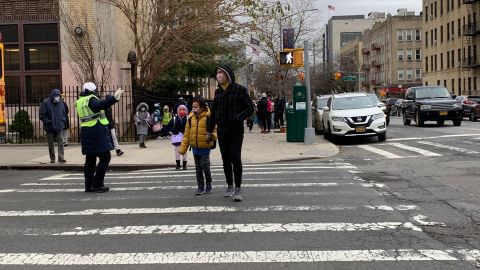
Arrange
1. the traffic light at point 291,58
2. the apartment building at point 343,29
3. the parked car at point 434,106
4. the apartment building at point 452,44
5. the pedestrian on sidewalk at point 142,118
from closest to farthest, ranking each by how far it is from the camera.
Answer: the pedestrian on sidewalk at point 142,118 → the traffic light at point 291,58 → the parked car at point 434,106 → the apartment building at point 452,44 → the apartment building at point 343,29

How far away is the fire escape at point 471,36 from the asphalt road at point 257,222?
49.6 metres

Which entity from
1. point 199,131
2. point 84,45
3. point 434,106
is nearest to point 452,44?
point 434,106

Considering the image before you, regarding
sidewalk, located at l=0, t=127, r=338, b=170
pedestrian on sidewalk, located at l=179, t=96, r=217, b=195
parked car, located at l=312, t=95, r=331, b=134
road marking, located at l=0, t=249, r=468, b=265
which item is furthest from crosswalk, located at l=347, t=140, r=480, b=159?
road marking, located at l=0, t=249, r=468, b=265

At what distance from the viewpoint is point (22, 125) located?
66.7 feet

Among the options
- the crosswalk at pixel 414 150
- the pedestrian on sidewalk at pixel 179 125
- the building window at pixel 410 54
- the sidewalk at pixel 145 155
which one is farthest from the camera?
the building window at pixel 410 54

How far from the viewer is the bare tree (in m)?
21.1

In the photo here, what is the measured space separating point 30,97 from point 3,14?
11.6 feet

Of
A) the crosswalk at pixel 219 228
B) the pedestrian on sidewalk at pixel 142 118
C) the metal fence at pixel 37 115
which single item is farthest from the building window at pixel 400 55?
the crosswalk at pixel 219 228

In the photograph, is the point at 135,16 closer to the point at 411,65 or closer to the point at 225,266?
the point at 225,266

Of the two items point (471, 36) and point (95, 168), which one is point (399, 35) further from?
point (95, 168)

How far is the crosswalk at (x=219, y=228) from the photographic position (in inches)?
203

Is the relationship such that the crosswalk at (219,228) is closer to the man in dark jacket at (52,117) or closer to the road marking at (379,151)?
the man in dark jacket at (52,117)

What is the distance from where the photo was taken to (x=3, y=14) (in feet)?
71.9

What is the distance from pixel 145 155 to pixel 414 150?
7593mm
